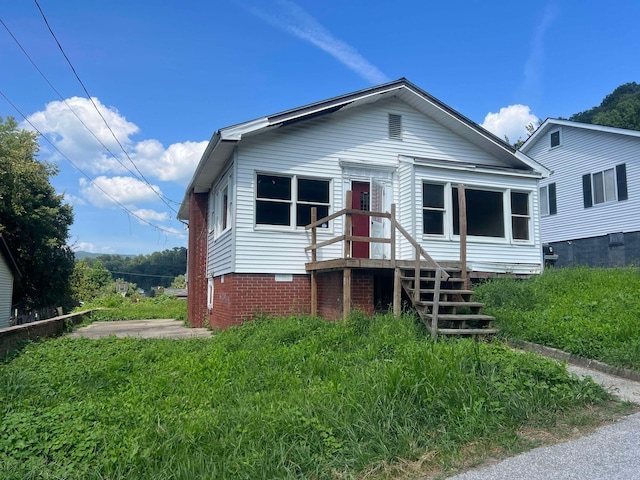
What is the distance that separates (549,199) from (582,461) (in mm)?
19378

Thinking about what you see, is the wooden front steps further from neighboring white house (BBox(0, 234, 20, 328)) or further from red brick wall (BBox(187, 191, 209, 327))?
neighboring white house (BBox(0, 234, 20, 328))

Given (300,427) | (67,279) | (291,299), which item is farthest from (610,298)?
(67,279)

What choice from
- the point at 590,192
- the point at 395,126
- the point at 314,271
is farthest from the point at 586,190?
the point at 314,271

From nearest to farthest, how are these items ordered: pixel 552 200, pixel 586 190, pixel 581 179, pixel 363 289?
pixel 363 289
pixel 586 190
pixel 581 179
pixel 552 200

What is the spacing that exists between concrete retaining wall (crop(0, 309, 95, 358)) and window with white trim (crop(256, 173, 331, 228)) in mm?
5365

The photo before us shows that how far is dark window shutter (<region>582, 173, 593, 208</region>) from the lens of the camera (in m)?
→ 18.6

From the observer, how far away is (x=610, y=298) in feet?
28.7

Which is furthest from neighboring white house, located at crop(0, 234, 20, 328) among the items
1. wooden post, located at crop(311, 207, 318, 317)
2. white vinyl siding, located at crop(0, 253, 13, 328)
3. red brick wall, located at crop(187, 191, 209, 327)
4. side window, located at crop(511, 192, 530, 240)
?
side window, located at crop(511, 192, 530, 240)

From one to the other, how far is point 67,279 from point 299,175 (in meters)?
24.0

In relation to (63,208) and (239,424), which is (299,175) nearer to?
(239,424)

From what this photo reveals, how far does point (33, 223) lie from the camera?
86.3ft

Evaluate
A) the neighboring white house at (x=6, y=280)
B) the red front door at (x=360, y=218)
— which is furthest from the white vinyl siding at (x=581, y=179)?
the neighboring white house at (x=6, y=280)

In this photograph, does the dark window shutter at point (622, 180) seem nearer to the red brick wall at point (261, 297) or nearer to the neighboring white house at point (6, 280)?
the red brick wall at point (261, 297)

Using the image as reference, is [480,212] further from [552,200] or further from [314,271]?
[552,200]
